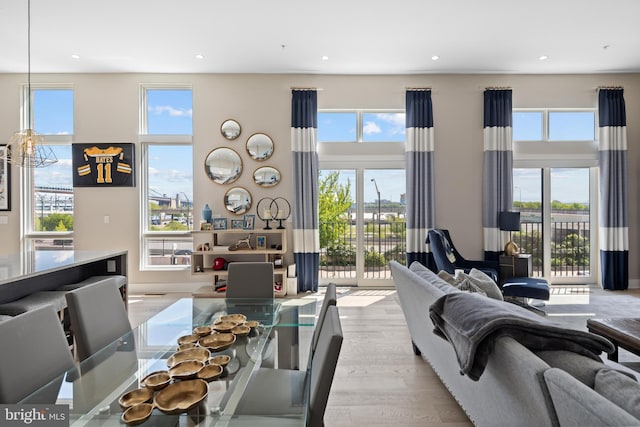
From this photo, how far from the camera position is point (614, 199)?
5191mm

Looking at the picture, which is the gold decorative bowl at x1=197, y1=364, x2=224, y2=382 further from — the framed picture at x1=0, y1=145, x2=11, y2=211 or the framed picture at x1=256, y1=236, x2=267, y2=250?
the framed picture at x1=0, y1=145, x2=11, y2=211

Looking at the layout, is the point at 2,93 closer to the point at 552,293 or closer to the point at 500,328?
the point at 500,328

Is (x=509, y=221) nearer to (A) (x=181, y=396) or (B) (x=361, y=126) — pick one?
(B) (x=361, y=126)

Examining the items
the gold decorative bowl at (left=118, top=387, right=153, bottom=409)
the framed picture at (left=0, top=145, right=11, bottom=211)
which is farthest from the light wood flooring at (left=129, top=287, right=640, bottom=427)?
the framed picture at (left=0, top=145, right=11, bottom=211)

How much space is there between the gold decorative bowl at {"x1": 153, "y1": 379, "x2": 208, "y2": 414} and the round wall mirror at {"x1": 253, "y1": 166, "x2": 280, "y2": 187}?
414 centimetres

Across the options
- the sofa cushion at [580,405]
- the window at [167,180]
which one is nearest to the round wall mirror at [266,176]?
the window at [167,180]

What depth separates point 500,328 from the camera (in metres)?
1.33

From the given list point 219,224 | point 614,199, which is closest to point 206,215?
point 219,224

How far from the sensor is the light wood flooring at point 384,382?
2100 millimetres

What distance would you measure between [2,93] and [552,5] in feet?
24.2

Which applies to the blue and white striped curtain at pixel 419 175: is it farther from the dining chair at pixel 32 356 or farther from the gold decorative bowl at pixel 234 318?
the dining chair at pixel 32 356

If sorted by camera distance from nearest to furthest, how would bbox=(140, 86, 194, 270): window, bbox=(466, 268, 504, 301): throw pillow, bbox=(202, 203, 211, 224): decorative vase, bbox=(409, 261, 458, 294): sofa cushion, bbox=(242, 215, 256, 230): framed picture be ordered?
bbox=(409, 261, 458, 294): sofa cushion < bbox=(466, 268, 504, 301): throw pillow < bbox=(202, 203, 211, 224): decorative vase < bbox=(242, 215, 256, 230): framed picture < bbox=(140, 86, 194, 270): window

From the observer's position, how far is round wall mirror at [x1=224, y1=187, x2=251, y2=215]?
17.3 feet

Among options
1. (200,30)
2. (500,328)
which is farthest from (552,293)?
(200,30)
